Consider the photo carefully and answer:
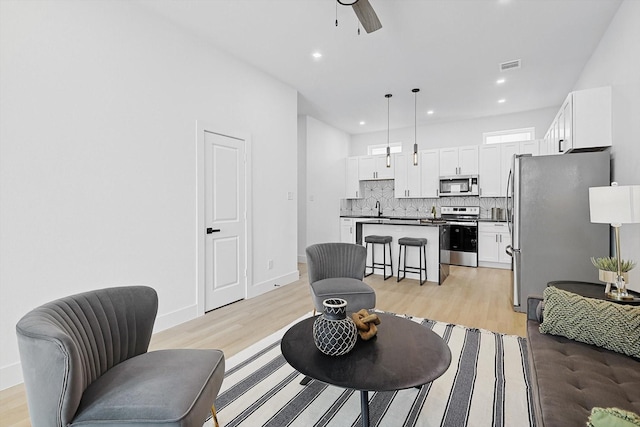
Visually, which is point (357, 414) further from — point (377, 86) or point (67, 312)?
point (377, 86)

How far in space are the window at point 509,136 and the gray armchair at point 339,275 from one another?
4.83m

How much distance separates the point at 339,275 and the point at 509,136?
17.0 ft

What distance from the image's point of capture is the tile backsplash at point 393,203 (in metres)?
6.40

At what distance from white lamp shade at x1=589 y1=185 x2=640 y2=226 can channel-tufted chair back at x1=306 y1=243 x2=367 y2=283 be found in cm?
184

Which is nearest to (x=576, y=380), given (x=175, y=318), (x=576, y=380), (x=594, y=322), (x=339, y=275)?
(x=576, y=380)

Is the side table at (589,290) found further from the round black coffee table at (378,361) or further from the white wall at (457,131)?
the white wall at (457,131)

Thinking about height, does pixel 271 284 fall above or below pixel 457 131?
below

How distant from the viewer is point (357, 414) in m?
1.78

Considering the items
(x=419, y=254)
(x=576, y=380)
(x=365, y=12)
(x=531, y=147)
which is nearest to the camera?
(x=576, y=380)

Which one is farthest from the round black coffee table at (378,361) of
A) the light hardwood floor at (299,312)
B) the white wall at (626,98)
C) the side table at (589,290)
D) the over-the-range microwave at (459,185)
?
the over-the-range microwave at (459,185)

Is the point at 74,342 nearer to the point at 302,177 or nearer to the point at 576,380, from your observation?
the point at 576,380

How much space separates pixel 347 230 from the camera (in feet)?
23.5

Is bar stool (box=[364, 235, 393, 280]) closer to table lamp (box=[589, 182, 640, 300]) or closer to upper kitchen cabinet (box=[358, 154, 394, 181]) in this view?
upper kitchen cabinet (box=[358, 154, 394, 181])

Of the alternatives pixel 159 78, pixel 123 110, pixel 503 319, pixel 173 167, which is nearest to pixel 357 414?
pixel 503 319
